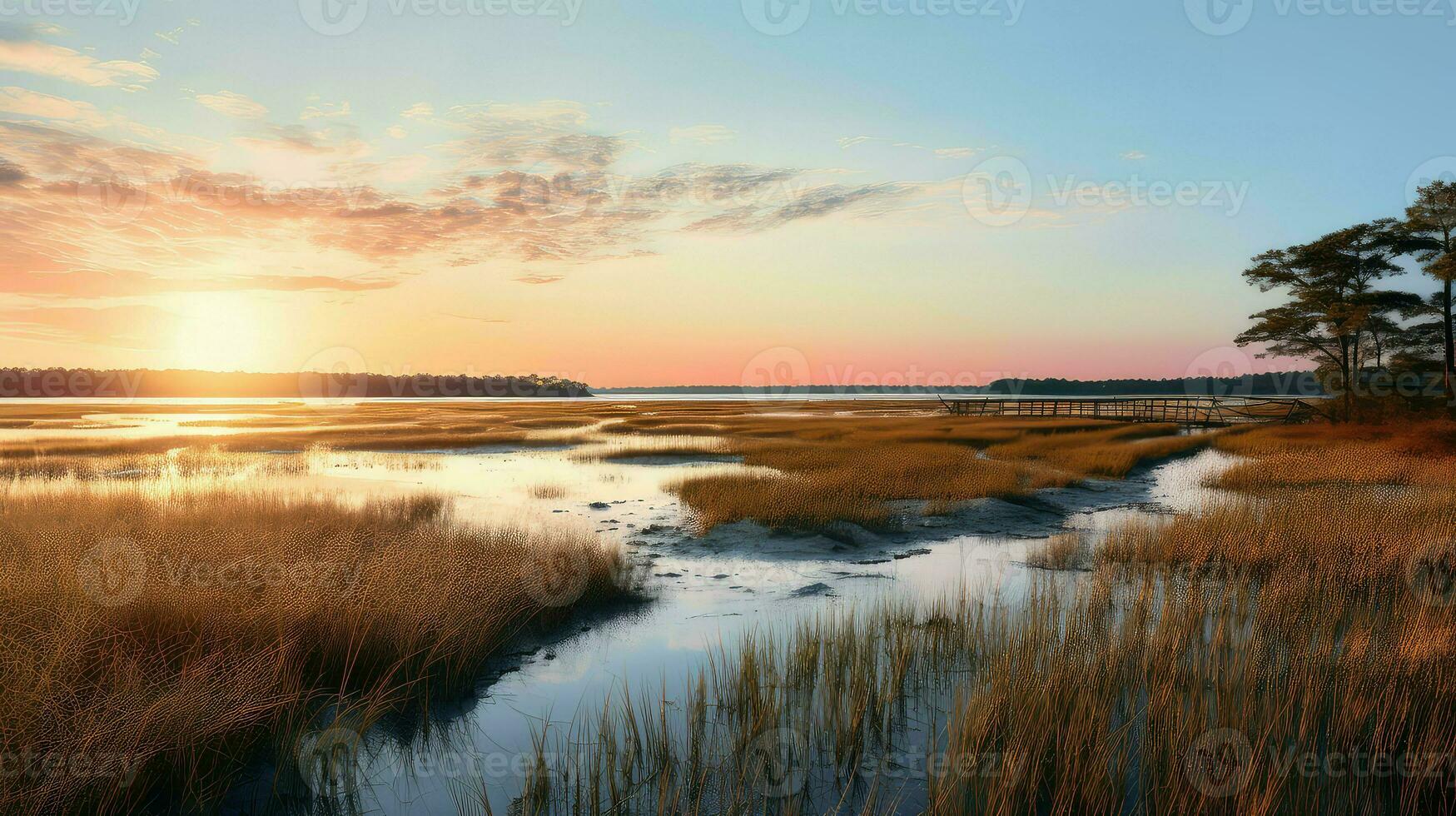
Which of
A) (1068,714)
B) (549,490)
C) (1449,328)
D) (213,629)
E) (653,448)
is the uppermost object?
(1449,328)

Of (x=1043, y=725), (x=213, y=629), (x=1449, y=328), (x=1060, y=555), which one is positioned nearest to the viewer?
(x=1043, y=725)

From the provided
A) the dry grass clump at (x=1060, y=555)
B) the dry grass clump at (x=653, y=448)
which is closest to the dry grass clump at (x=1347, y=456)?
the dry grass clump at (x=1060, y=555)

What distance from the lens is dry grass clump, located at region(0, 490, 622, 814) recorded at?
442 cm

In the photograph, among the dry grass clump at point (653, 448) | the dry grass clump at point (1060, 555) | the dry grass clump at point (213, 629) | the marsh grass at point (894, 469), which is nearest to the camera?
the dry grass clump at point (213, 629)

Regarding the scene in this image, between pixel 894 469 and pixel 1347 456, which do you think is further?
pixel 1347 456

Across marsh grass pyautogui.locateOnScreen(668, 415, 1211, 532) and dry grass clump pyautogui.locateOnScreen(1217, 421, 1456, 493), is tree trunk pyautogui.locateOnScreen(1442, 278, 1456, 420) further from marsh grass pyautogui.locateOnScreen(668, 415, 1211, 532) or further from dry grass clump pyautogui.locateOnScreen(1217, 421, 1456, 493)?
marsh grass pyautogui.locateOnScreen(668, 415, 1211, 532)

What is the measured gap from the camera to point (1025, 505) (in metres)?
17.8

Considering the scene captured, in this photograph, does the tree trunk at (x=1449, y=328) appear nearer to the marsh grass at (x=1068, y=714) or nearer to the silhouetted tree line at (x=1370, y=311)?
the silhouetted tree line at (x=1370, y=311)

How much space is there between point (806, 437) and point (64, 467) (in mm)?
32755

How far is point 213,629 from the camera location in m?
6.16

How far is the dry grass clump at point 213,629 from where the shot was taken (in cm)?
442

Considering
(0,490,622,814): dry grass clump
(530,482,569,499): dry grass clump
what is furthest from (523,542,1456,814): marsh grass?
(530,482,569,499): dry grass clump

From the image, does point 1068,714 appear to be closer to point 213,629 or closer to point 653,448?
point 213,629

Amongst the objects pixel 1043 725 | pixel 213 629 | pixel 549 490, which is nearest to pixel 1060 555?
pixel 1043 725
